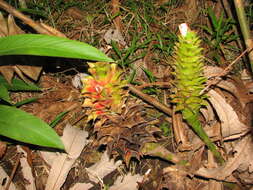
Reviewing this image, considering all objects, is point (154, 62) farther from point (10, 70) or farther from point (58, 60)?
point (10, 70)

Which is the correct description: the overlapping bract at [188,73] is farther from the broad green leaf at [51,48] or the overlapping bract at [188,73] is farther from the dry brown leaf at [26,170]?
the dry brown leaf at [26,170]

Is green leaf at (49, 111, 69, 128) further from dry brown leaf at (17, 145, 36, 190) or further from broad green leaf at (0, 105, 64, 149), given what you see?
broad green leaf at (0, 105, 64, 149)

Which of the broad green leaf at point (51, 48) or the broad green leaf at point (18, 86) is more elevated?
the broad green leaf at point (51, 48)

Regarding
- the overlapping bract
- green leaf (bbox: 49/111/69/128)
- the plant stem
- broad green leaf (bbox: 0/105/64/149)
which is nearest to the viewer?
the overlapping bract

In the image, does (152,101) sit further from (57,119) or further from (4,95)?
(4,95)

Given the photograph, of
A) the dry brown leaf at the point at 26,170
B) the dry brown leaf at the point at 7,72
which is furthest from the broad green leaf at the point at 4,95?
the dry brown leaf at the point at 26,170

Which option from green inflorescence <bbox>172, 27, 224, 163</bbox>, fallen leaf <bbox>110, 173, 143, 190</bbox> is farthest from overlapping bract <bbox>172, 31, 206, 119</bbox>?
fallen leaf <bbox>110, 173, 143, 190</bbox>

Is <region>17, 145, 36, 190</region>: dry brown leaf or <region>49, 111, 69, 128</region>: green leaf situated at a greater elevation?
<region>49, 111, 69, 128</region>: green leaf

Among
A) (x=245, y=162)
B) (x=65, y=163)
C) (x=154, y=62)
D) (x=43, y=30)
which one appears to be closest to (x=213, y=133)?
(x=245, y=162)

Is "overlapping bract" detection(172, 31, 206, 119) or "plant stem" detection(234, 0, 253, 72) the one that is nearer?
"overlapping bract" detection(172, 31, 206, 119)
